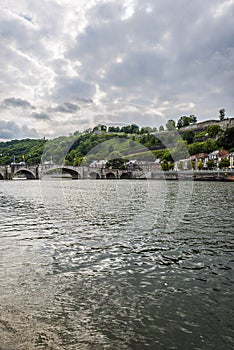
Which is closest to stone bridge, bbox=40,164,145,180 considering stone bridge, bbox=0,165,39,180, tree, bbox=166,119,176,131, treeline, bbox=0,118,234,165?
stone bridge, bbox=0,165,39,180

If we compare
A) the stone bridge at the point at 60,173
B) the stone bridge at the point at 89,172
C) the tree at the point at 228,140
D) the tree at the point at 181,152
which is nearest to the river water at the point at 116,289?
the stone bridge at the point at 60,173

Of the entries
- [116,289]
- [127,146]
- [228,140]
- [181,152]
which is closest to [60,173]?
[127,146]

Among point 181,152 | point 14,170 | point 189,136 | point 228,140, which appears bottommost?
point 14,170

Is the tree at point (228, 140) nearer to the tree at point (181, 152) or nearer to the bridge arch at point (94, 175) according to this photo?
the tree at point (181, 152)

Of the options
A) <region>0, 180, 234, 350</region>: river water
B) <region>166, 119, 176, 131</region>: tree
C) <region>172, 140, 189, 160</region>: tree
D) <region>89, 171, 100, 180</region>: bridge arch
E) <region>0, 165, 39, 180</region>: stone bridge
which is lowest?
<region>0, 180, 234, 350</region>: river water

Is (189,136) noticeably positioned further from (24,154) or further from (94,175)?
(24,154)

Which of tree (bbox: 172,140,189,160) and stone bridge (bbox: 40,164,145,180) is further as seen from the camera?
tree (bbox: 172,140,189,160)

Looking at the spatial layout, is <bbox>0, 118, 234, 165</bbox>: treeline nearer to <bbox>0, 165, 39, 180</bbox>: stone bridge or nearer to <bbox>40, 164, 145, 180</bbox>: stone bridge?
<bbox>40, 164, 145, 180</bbox>: stone bridge

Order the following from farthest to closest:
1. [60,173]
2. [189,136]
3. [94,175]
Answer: [189,136] → [60,173] → [94,175]

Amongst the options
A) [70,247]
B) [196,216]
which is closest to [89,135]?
[196,216]

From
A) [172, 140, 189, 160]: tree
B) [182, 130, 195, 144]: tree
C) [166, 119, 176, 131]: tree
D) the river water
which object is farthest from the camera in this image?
[166, 119, 176, 131]: tree

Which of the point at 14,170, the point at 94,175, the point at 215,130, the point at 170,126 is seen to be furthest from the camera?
the point at 170,126

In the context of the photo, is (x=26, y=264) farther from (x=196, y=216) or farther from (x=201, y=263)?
(x=196, y=216)

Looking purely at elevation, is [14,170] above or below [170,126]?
below
